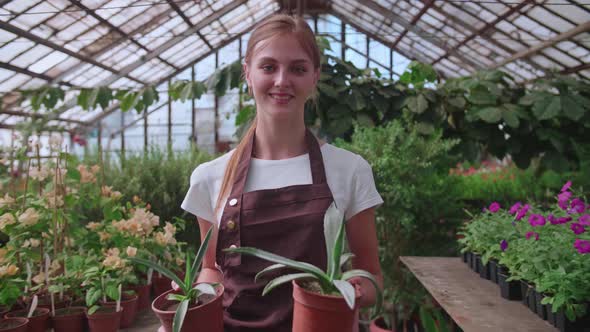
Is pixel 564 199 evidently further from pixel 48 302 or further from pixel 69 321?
pixel 48 302

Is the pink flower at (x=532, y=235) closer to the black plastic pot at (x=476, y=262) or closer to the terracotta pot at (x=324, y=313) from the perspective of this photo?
the black plastic pot at (x=476, y=262)

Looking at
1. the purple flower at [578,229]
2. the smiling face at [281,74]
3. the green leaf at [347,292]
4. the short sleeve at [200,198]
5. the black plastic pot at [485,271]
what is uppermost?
the smiling face at [281,74]

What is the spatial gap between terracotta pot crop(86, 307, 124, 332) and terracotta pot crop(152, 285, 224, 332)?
2.69 ft

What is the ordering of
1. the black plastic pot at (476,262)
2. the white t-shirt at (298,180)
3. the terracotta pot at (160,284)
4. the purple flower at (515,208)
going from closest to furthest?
the white t-shirt at (298,180)
the terracotta pot at (160,284)
the purple flower at (515,208)
the black plastic pot at (476,262)

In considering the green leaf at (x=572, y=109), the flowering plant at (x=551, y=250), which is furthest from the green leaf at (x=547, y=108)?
the flowering plant at (x=551, y=250)

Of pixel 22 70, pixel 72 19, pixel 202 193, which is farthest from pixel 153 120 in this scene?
pixel 202 193

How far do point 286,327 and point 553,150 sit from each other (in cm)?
297

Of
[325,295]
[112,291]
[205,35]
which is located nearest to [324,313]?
[325,295]

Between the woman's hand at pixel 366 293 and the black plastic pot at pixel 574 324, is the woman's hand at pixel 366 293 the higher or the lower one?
the higher one

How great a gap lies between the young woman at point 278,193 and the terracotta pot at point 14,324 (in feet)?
2.36

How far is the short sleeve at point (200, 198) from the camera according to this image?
3.17 feet

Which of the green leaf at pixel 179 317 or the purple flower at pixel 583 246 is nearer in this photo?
the green leaf at pixel 179 317

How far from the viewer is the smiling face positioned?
2.74 feet

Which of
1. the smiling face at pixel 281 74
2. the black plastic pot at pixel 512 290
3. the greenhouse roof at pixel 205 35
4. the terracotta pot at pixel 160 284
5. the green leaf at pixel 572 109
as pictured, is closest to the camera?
the smiling face at pixel 281 74
